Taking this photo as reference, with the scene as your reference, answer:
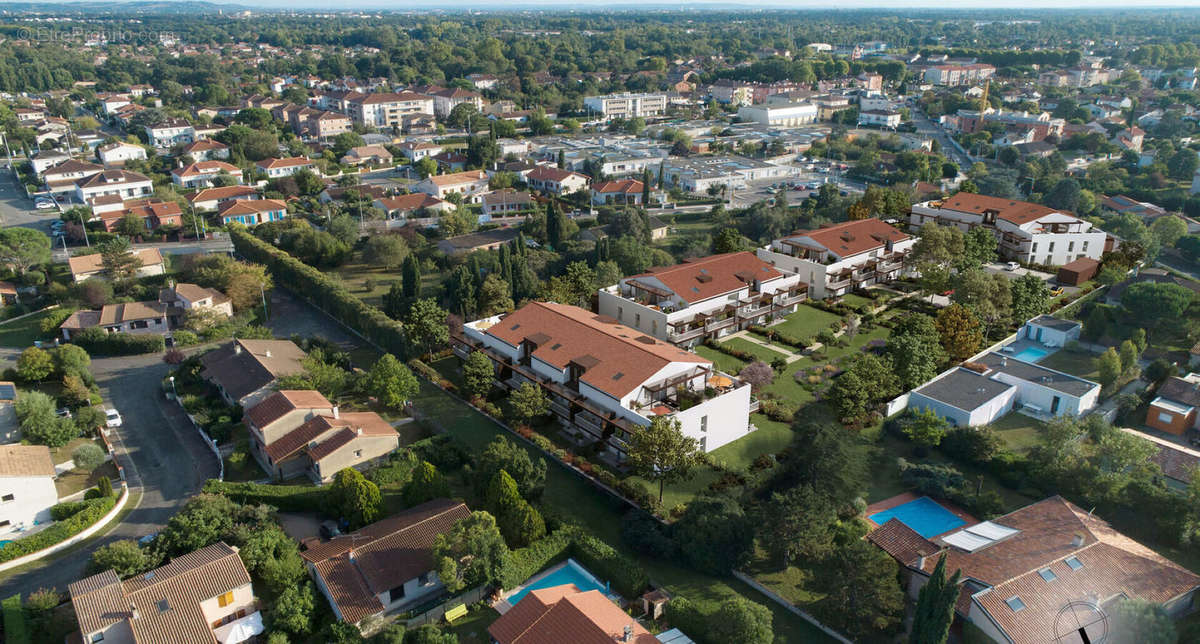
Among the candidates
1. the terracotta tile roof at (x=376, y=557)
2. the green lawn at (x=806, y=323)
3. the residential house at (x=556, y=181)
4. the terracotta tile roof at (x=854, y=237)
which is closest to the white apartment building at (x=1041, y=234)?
the terracotta tile roof at (x=854, y=237)

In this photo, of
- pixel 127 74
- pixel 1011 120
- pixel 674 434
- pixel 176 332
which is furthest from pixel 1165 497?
pixel 127 74

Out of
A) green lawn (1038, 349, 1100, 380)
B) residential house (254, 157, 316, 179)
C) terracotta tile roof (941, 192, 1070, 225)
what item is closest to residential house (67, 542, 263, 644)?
green lawn (1038, 349, 1100, 380)

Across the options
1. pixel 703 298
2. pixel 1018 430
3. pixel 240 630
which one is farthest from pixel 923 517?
pixel 240 630

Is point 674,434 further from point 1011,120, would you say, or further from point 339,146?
point 1011,120

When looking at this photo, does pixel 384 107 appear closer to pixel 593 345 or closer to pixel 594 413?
pixel 593 345

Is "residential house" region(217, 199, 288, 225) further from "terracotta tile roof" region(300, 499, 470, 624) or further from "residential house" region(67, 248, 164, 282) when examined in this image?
"terracotta tile roof" region(300, 499, 470, 624)

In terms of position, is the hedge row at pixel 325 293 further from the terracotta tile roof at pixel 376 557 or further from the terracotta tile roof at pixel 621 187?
the terracotta tile roof at pixel 621 187
